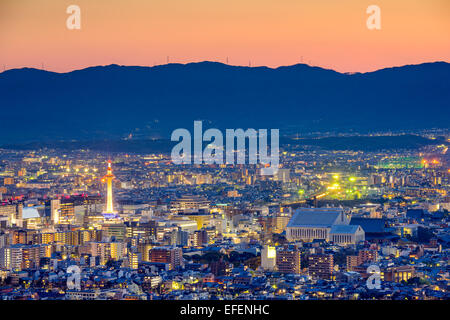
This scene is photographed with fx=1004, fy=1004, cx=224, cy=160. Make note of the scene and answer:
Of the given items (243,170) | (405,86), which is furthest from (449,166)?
(405,86)

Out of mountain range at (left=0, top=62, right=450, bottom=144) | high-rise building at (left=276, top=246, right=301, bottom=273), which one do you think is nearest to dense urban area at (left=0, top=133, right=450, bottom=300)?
high-rise building at (left=276, top=246, right=301, bottom=273)

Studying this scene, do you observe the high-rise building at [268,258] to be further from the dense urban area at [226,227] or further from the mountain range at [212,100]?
the mountain range at [212,100]

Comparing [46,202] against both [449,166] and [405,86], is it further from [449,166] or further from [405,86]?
[405,86]

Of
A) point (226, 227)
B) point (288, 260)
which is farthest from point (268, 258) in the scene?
point (226, 227)

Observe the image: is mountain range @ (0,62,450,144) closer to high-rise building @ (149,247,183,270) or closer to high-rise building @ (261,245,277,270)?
high-rise building @ (149,247,183,270)

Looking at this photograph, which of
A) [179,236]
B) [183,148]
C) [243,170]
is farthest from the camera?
[183,148]

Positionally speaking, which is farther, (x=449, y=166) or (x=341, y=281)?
(x=449, y=166)

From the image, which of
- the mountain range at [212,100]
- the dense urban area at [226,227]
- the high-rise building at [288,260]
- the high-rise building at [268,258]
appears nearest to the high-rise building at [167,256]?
the dense urban area at [226,227]

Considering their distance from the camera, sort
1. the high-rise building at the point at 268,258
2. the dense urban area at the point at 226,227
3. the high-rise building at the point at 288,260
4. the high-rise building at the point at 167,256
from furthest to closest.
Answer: the high-rise building at the point at 167,256, the high-rise building at the point at 268,258, the high-rise building at the point at 288,260, the dense urban area at the point at 226,227

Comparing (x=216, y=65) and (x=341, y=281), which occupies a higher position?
(x=216, y=65)
